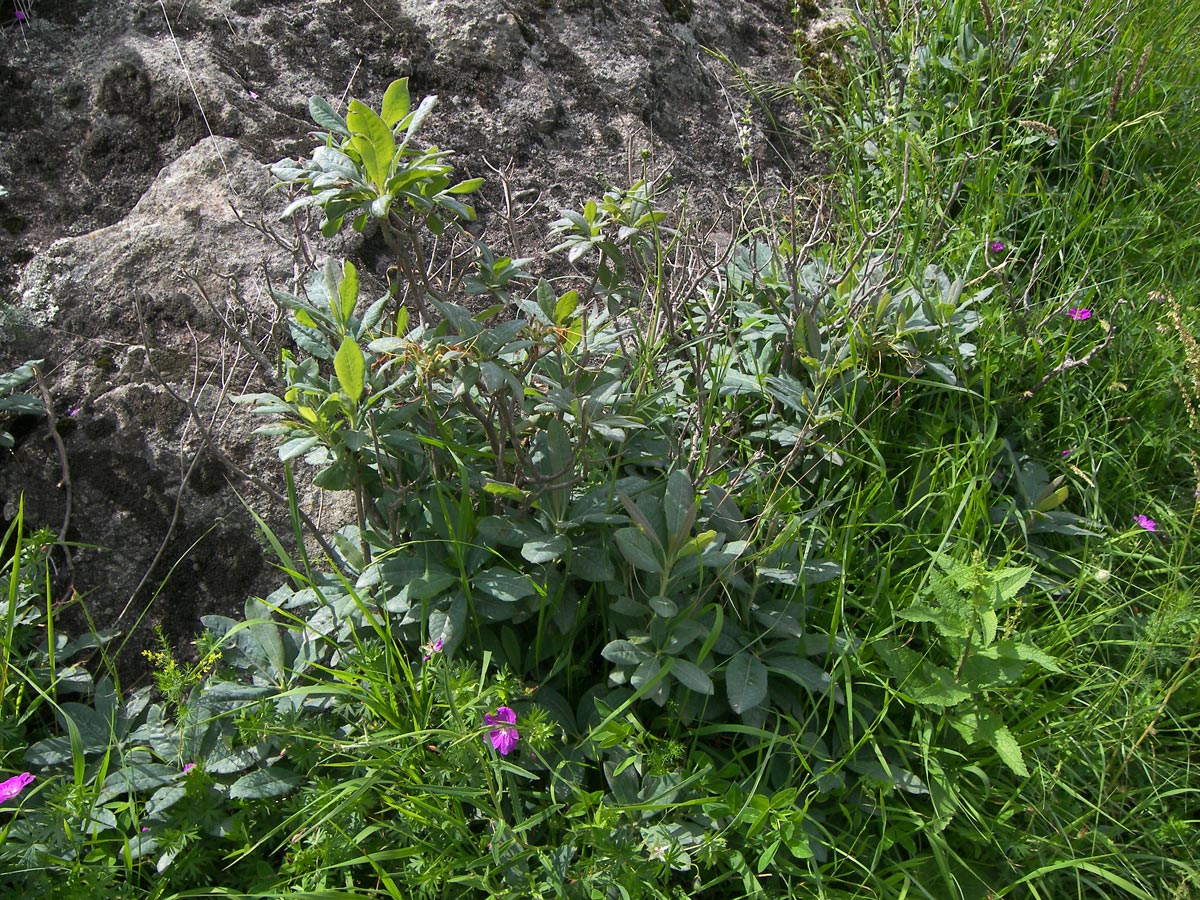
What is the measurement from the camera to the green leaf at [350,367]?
1439 mm

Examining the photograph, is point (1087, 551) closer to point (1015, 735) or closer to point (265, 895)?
point (1015, 735)

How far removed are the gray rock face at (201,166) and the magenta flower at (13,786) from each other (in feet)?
1.52

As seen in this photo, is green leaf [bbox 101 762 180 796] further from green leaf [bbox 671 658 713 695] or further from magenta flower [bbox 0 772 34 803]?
green leaf [bbox 671 658 713 695]

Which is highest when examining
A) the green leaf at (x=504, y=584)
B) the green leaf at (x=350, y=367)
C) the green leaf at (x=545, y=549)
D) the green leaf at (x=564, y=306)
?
the green leaf at (x=350, y=367)

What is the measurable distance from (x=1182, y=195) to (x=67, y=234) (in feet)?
10.6

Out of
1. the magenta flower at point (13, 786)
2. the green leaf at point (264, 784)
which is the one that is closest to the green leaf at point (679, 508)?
the green leaf at point (264, 784)

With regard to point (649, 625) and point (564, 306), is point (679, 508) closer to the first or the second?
point (649, 625)

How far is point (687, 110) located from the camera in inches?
113

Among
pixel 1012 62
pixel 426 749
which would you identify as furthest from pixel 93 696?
pixel 1012 62

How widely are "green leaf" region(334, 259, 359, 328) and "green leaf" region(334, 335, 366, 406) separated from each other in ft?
0.37

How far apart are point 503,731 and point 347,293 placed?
2.68 ft

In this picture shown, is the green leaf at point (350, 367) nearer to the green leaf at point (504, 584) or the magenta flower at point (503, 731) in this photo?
the green leaf at point (504, 584)

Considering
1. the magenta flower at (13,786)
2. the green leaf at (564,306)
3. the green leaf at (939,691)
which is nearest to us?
the magenta flower at (13,786)

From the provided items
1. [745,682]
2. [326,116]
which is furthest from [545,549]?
[326,116]
